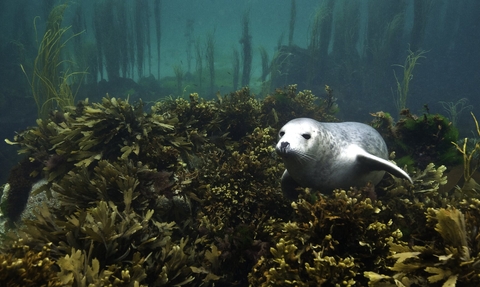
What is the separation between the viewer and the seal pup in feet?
10.4

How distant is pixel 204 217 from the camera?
11.5ft

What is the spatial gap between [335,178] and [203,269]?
1.77 metres

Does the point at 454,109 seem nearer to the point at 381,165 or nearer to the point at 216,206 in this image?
the point at 381,165

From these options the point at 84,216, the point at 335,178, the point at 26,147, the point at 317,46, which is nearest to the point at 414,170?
the point at 335,178

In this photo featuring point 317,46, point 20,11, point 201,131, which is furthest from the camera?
point 20,11

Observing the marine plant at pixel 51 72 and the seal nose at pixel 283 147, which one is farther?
the marine plant at pixel 51 72

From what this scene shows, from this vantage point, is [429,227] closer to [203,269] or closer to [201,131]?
[203,269]

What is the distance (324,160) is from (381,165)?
61cm

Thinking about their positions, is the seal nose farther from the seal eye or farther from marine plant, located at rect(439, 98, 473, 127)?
marine plant, located at rect(439, 98, 473, 127)

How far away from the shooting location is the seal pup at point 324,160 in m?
3.18

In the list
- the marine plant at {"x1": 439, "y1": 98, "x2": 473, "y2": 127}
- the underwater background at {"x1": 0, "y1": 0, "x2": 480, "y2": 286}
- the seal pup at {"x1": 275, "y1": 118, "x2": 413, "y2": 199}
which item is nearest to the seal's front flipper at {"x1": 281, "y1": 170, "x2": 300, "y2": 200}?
the seal pup at {"x1": 275, "y1": 118, "x2": 413, "y2": 199}

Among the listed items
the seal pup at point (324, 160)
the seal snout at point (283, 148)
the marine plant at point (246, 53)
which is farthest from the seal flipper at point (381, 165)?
the marine plant at point (246, 53)

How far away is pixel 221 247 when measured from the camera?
3123 millimetres

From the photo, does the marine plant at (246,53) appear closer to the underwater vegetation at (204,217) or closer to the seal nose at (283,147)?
the underwater vegetation at (204,217)
